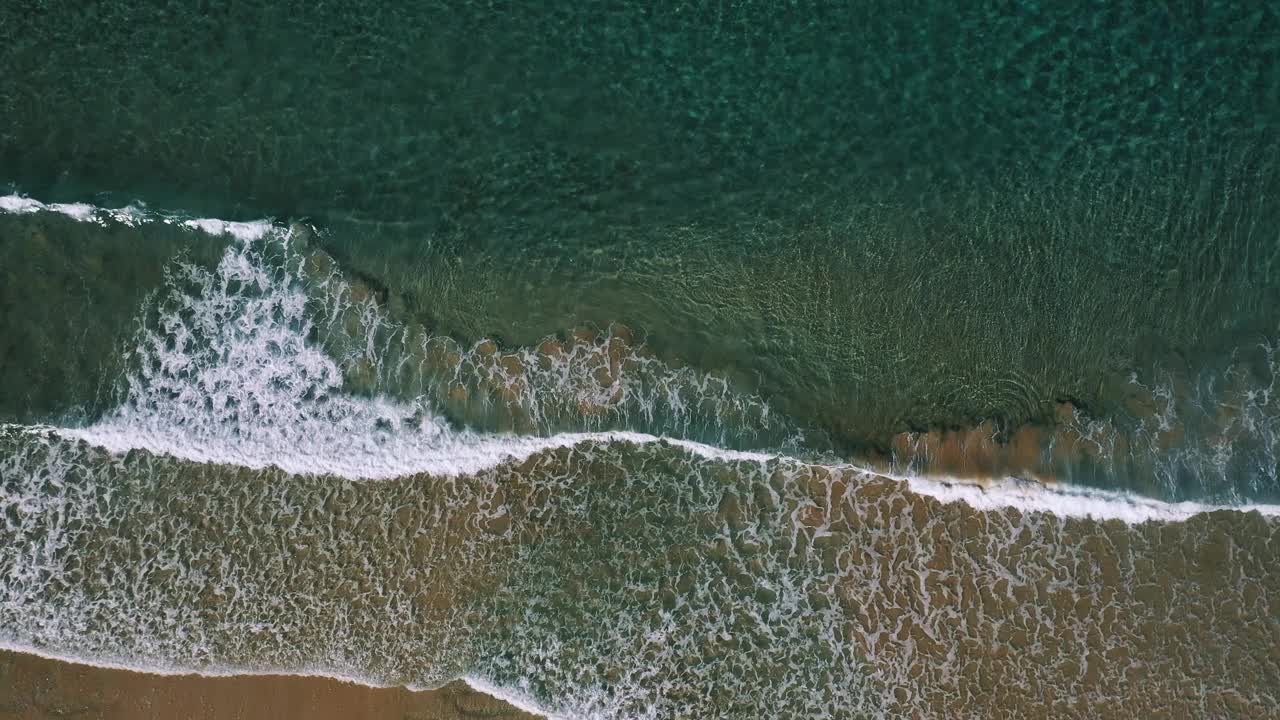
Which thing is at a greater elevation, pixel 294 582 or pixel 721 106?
pixel 721 106

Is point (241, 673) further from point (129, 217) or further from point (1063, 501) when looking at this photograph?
point (1063, 501)

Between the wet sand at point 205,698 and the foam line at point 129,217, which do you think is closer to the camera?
the wet sand at point 205,698

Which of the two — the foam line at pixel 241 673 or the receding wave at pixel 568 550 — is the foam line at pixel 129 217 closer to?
the receding wave at pixel 568 550

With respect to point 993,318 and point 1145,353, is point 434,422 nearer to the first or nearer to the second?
point 993,318

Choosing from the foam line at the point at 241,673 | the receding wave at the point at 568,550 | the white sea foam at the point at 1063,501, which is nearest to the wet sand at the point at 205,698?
the foam line at the point at 241,673

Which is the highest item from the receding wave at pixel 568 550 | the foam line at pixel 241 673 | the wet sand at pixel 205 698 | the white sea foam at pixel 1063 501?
the white sea foam at pixel 1063 501

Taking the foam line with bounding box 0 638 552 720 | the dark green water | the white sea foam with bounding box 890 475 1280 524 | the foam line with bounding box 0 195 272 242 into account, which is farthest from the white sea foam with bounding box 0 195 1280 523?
the foam line with bounding box 0 638 552 720

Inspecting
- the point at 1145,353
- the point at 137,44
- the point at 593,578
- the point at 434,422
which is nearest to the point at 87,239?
the point at 137,44
